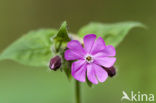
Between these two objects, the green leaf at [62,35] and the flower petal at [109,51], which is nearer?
the flower petal at [109,51]

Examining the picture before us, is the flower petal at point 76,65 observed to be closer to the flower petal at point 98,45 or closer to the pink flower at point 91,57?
the pink flower at point 91,57

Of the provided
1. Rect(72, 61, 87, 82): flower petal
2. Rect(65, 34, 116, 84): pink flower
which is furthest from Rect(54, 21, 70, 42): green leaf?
Rect(72, 61, 87, 82): flower petal

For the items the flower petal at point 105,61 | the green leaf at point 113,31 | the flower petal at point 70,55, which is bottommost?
the flower petal at point 105,61

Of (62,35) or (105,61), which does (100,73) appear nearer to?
(105,61)

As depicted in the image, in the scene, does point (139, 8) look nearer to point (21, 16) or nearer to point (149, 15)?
point (149, 15)

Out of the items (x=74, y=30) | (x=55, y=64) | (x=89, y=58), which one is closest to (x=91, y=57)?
(x=89, y=58)

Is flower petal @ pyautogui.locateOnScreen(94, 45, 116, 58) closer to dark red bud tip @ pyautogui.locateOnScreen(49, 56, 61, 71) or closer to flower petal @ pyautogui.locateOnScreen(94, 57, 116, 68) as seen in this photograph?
flower petal @ pyautogui.locateOnScreen(94, 57, 116, 68)

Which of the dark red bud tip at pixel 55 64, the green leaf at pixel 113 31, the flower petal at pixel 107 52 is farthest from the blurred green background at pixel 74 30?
the flower petal at pixel 107 52

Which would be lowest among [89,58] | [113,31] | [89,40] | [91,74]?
[91,74]
